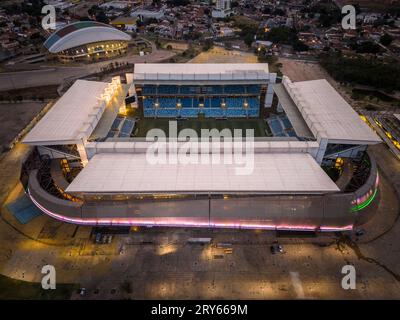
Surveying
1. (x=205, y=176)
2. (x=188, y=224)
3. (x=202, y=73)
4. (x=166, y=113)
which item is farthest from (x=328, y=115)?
(x=166, y=113)

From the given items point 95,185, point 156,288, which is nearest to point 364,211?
point 156,288

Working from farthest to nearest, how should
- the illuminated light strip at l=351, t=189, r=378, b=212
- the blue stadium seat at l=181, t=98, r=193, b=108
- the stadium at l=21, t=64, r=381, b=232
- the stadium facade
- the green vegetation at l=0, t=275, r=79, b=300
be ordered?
the blue stadium seat at l=181, t=98, r=193, b=108, the stadium facade, the illuminated light strip at l=351, t=189, r=378, b=212, the stadium at l=21, t=64, r=381, b=232, the green vegetation at l=0, t=275, r=79, b=300

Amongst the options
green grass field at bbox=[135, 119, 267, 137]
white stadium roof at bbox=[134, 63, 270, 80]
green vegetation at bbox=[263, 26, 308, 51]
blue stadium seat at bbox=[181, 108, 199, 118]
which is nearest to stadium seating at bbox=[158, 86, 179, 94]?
white stadium roof at bbox=[134, 63, 270, 80]

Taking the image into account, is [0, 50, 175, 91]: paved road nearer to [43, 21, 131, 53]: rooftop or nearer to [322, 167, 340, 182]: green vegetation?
[43, 21, 131, 53]: rooftop

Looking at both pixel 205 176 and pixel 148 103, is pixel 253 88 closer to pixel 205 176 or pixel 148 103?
pixel 148 103

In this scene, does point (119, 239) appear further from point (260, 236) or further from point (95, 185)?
point (260, 236)

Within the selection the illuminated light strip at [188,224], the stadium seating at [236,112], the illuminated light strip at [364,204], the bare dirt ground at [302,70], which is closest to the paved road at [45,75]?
the bare dirt ground at [302,70]

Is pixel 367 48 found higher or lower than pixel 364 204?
higher
